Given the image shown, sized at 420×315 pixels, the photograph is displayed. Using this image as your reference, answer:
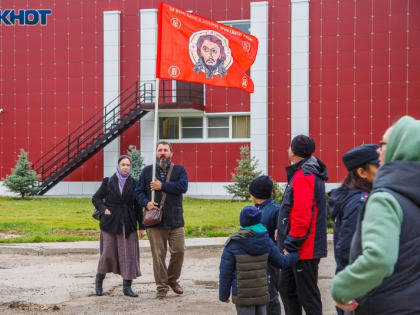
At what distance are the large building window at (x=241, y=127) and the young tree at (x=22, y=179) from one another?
909 centimetres

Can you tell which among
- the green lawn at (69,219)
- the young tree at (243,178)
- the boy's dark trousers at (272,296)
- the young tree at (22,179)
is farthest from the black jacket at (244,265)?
the young tree at (22,179)

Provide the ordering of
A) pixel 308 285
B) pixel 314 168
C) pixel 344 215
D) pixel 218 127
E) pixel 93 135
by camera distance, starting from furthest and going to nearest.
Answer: pixel 93 135
pixel 218 127
pixel 314 168
pixel 308 285
pixel 344 215

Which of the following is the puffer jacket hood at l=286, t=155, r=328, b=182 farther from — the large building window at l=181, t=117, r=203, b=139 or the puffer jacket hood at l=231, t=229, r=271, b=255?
the large building window at l=181, t=117, r=203, b=139

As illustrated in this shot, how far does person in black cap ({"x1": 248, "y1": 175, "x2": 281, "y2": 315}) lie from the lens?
22.5 feet

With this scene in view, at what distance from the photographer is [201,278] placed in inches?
433

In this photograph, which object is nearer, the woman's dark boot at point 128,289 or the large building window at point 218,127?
the woman's dark boot at point 128,289

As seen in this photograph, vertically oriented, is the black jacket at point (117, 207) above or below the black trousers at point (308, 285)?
above

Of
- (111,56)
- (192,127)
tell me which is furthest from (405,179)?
(111,56)

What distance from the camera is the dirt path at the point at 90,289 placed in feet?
28.3

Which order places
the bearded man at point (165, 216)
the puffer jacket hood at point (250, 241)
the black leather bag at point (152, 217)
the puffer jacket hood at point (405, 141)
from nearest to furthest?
the puffer jacket hood at point (405, 141) → the puffer jacket hood at point (250, 241) → the black leather bag at point (152, 217) → the bearded man at point (165, 216)

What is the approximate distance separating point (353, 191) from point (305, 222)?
4.03ft

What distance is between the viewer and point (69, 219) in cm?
2127

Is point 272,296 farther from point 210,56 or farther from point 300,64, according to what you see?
point 300,64

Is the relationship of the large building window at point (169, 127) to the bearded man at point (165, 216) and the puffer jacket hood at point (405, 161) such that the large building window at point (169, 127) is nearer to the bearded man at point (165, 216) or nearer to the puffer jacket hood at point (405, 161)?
the bearded man at point (165, 216)
